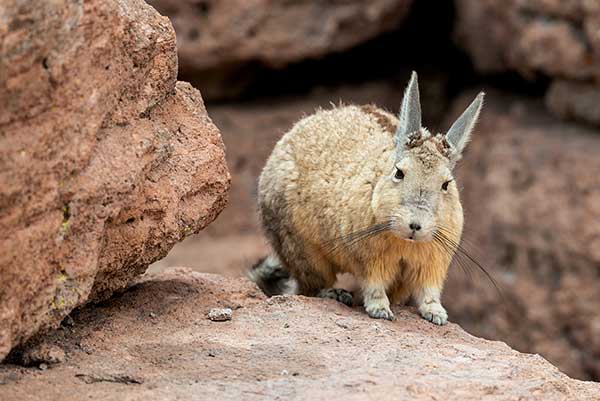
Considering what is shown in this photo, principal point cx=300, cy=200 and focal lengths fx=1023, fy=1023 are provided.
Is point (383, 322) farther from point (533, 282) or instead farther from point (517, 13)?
point (517, 13)

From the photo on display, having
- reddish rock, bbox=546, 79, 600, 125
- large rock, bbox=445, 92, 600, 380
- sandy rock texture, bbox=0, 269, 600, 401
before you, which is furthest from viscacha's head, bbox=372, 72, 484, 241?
reddish rock, bbox=546, 79, 600, 125

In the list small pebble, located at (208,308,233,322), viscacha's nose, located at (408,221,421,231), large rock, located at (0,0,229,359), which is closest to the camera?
large rock, located at (0,0,229,359)

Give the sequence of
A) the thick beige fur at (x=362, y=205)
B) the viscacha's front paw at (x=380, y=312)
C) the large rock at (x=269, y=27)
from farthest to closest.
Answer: the large rock at (x=269, y=27) → the viscacha's front paw at (x=380, y=312) → the thick beige fur at (x=362, y=205)

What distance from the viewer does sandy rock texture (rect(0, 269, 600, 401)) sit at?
4.90 meters

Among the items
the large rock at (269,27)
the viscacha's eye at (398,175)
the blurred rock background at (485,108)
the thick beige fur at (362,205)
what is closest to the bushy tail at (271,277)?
the thick beige fur at (362,205)

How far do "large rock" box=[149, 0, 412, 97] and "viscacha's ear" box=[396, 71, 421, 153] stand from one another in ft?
16.3

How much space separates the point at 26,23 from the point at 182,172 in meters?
1.70

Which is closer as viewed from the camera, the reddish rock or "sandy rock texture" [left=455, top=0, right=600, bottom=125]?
"sandy rock texture" [left=455, top=0, right=600, bottom=125]

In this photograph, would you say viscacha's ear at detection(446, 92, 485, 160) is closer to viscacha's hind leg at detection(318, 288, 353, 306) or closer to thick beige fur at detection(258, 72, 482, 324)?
thick beige fur at detection(258, 72, 482, 324)

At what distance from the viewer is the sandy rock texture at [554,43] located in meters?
10.2

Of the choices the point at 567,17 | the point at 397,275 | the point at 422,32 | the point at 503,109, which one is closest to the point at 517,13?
the point at 567,17

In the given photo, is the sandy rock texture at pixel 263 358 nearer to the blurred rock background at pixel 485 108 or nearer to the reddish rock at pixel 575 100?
the blurred rock background at pixel 485 108

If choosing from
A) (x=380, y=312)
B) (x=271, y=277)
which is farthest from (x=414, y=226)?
(x=271, y=277)

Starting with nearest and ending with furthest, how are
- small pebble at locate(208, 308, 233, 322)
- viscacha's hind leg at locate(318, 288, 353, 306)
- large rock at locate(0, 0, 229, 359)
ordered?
large rock at locate(0, 0, 229, 359) < small pebble at locate(208, 308, 233, 322) < viscacha's hind leg at locate(318, 288, 353, 306)
